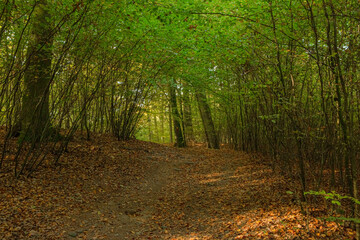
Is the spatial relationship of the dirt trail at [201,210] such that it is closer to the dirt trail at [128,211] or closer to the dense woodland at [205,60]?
the dirt trail at [128,211]

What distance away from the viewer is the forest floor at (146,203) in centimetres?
458

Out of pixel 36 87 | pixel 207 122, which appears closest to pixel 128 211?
pixel 36 87

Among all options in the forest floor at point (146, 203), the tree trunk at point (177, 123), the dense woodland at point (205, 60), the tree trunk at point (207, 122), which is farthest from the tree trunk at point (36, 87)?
the tree trunk at point (207, 122)

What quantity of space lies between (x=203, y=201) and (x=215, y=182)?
6.14 feet

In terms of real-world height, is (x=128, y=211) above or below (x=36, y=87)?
below

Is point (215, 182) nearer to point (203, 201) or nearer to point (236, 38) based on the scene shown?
point (203, 201)

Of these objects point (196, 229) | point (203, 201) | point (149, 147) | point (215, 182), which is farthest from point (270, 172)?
point (149, 147)

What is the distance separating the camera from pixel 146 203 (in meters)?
6.93

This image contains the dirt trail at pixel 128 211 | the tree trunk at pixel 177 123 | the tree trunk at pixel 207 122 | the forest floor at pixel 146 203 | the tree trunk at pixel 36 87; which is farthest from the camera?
the tree trunk at pixel 207 122

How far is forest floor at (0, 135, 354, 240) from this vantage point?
4.58 metres

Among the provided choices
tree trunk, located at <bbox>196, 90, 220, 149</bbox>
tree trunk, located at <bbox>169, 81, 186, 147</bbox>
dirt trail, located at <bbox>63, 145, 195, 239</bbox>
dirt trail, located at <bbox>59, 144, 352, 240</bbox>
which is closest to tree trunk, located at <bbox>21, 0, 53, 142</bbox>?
dirt trail, located at <bbox>63, 145, 195, 239</bbox>

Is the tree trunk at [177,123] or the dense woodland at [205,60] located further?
the tree trunk at [177,123]

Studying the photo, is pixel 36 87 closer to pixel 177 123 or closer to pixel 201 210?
pixel 201 210

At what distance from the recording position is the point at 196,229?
17.2 ft
